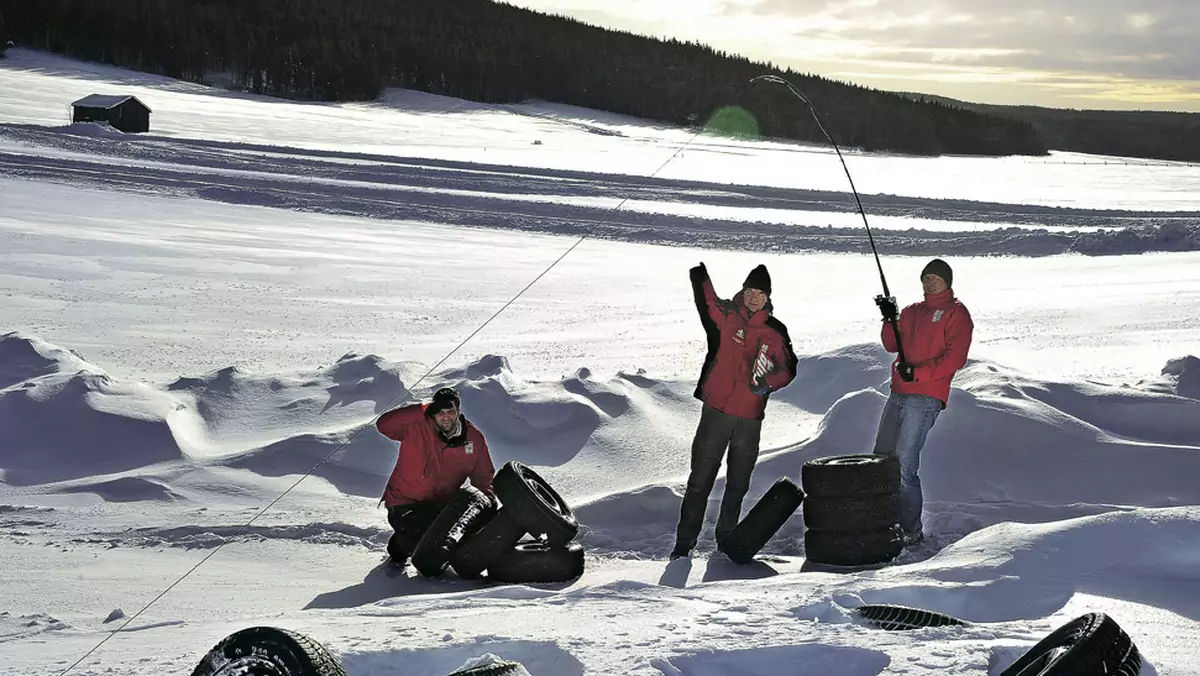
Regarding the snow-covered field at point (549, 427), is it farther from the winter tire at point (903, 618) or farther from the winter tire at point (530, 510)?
the winter tire at point (530, 510)

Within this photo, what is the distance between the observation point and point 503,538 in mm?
5742

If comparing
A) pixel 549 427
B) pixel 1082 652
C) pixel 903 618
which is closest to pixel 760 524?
pixel 903 618

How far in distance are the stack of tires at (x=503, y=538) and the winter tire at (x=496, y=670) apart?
2.05 metres

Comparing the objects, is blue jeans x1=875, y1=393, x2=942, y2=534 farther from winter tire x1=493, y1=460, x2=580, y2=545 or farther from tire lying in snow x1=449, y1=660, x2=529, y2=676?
tire lying in snow x1=449, y1=660, x2=529, y2=676

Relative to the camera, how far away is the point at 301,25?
90125mm

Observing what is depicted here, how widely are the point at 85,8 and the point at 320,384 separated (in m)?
86.0

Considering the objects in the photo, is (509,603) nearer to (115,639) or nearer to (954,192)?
(115,639)

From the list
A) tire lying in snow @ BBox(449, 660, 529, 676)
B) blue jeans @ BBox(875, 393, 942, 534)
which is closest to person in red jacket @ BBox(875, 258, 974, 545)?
blue jeans @ BBox(875, 393, 942, 534)

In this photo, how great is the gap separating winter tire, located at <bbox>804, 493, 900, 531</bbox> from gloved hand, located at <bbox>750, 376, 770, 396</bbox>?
65 centimetres

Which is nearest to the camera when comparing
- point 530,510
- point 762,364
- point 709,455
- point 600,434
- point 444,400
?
point 530,510

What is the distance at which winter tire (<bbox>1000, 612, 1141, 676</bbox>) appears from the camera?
357 centimetres

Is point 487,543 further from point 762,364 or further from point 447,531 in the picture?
point 762,364

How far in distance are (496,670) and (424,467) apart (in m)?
2.59

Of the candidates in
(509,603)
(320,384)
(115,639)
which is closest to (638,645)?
(509,603)
